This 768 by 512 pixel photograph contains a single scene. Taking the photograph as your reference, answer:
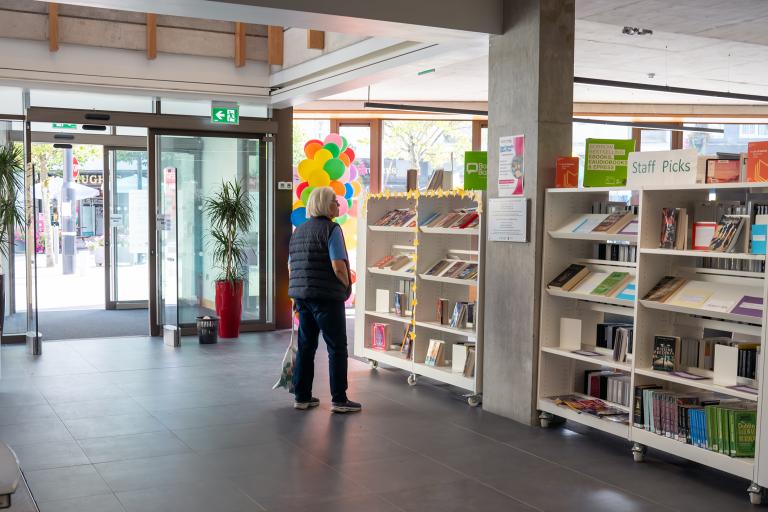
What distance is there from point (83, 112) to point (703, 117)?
10634mm

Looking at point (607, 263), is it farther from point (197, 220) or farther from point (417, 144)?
point (417, 144)

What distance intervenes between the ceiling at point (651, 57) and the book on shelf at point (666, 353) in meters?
A: 3.35

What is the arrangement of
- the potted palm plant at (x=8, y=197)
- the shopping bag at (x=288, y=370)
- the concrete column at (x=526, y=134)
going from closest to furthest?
the concrete column at (x=526, y=134) → the shopping bag at (x=288, y=370) → the potted palm plant at (x=8, y=197)

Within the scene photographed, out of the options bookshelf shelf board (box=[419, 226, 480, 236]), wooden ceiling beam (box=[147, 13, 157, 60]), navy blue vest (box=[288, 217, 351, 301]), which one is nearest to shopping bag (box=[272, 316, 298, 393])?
navy blue vest (box=[288, 217, 351, 301])

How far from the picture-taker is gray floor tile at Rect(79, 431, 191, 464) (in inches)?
209

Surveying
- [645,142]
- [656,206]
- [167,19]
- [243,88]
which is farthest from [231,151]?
[645,142]

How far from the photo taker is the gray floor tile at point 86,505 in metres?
4.34

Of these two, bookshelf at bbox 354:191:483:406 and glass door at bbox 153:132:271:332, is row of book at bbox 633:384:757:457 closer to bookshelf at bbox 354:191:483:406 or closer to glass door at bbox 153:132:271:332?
bookshelf at bbox 354:191:483:406

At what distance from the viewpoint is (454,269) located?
7383 millimetres

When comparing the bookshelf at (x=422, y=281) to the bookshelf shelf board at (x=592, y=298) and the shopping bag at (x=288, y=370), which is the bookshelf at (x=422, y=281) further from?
the shopping bag at (x=288, y=370)

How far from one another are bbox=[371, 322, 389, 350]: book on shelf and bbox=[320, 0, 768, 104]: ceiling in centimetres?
262

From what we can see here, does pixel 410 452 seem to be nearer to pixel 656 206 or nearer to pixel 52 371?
pixel 656 206

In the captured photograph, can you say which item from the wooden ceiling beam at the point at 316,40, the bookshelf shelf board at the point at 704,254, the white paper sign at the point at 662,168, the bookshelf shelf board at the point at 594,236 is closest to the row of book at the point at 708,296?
the bookshelf shelf board at the point at 704,254

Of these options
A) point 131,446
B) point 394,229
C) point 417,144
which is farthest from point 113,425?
point 417,144
